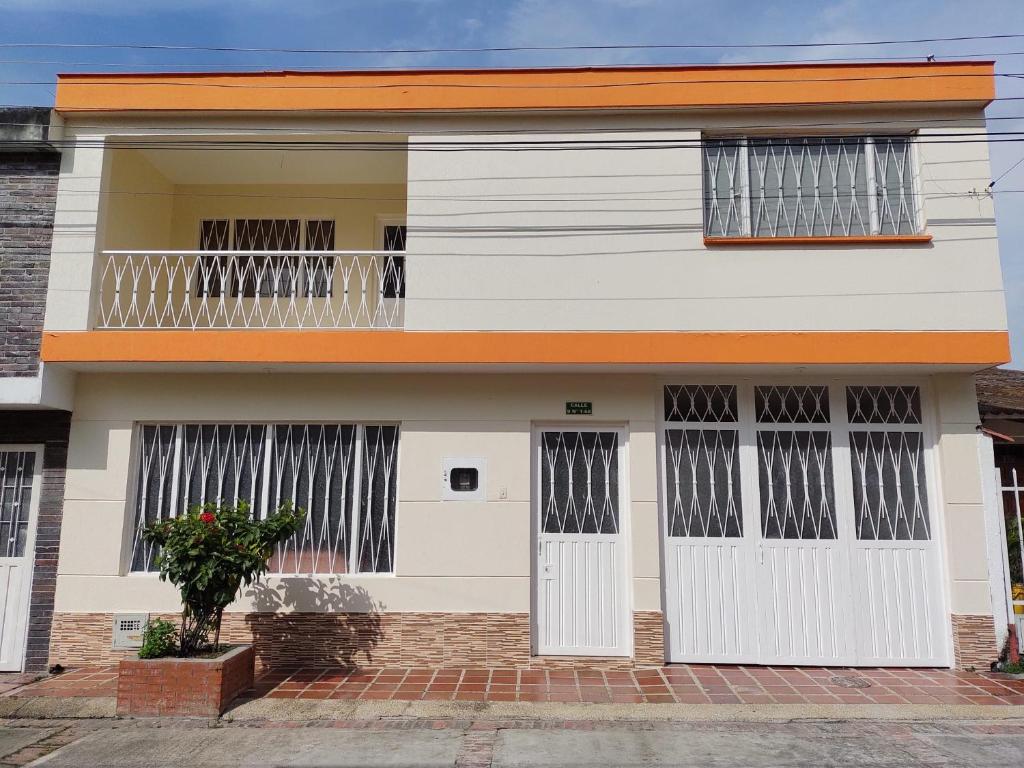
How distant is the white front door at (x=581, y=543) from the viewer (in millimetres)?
6766

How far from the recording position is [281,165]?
801cm

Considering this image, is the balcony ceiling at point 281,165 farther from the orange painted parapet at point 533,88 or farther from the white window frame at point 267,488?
the white window frame at point 267,488

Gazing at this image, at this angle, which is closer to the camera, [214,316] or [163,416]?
[163,416]

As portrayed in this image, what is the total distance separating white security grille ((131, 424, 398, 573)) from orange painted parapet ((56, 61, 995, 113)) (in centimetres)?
310

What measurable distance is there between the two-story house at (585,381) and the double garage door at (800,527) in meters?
0.02

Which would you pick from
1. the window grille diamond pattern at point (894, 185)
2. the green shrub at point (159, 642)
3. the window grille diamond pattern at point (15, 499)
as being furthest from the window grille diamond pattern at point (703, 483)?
the window grille diamond pattern at point (15, 499)

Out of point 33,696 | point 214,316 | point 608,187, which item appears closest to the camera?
point 33,696

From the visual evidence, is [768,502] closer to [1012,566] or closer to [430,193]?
[1012,566]

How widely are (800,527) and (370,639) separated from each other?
4.02 meters

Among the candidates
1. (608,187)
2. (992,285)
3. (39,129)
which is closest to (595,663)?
(608,187)

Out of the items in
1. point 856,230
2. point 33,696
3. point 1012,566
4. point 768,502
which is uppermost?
point 856,230

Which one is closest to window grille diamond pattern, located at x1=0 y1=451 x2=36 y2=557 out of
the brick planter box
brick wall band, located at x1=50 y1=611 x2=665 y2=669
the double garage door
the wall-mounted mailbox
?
brick wall band, located at x1=50 y1=611 x2=665 y2=669

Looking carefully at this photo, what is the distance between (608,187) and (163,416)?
4.71 metres

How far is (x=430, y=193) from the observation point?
714cm
